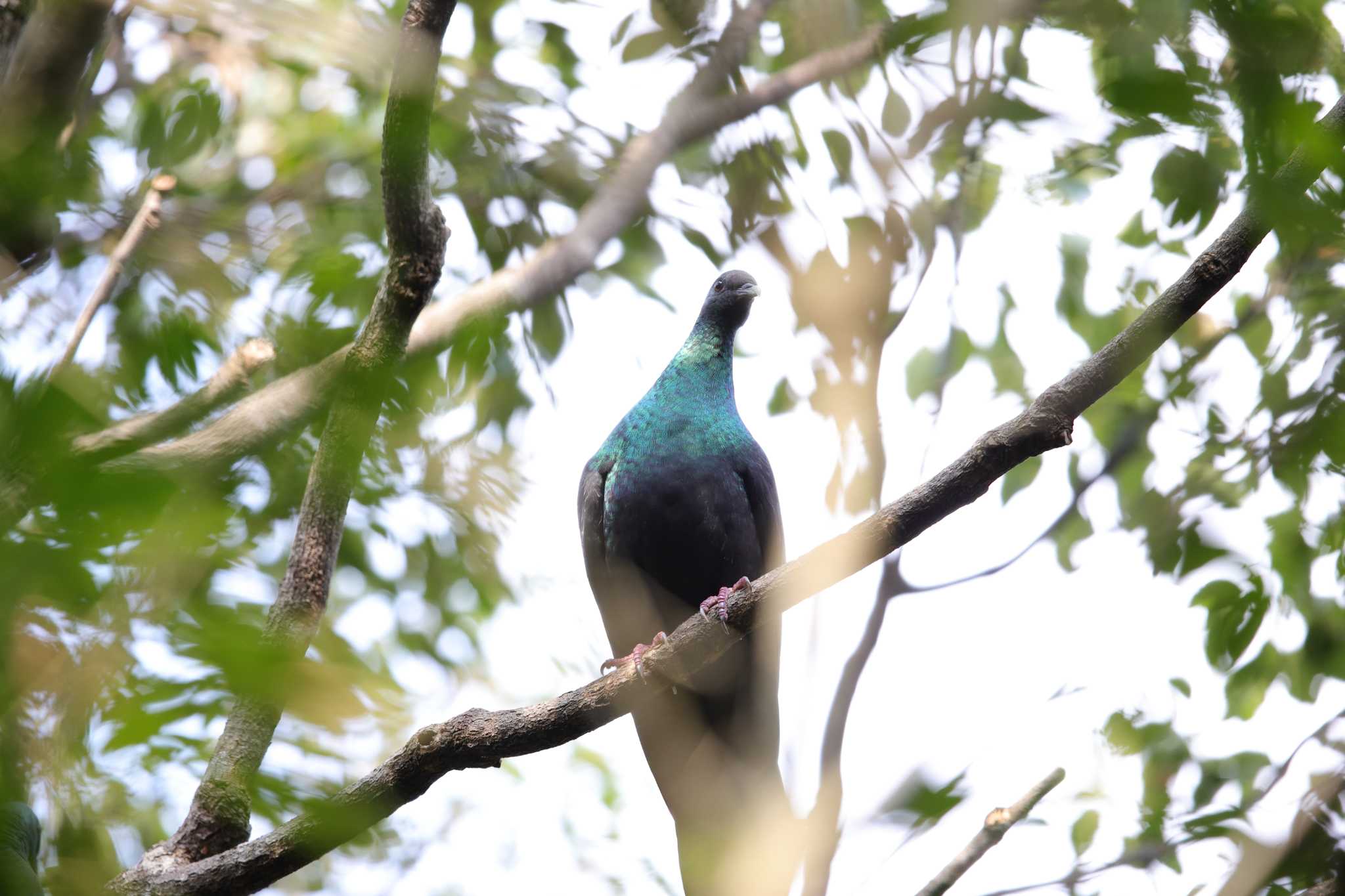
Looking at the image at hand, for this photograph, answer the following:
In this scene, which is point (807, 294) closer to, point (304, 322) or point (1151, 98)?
point (1151, 98)

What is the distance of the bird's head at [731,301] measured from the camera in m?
5.84

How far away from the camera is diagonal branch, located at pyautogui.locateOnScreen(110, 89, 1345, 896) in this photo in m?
2.71

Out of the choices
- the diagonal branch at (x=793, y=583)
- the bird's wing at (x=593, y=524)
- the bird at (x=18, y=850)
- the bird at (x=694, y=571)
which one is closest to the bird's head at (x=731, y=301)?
the bird at (x=694, y=571)

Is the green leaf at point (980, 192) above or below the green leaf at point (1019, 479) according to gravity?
above

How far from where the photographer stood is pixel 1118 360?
9.05ft

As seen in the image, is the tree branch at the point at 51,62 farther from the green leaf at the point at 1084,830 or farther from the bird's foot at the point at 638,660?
the green leaf at the point at 1084,830

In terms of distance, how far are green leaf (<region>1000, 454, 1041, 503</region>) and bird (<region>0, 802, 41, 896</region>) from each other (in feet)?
13.7

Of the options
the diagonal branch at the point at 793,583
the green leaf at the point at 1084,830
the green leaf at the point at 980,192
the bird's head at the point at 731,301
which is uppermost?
the bird's head at the point at 731,301

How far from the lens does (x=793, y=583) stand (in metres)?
3.00

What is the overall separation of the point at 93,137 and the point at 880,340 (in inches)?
139

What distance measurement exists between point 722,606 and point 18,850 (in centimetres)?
224

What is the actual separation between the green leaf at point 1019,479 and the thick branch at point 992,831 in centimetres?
187

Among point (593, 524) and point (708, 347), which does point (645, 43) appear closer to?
point (708, 347)

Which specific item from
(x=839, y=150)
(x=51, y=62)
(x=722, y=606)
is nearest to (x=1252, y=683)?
(x=722, y=606)
